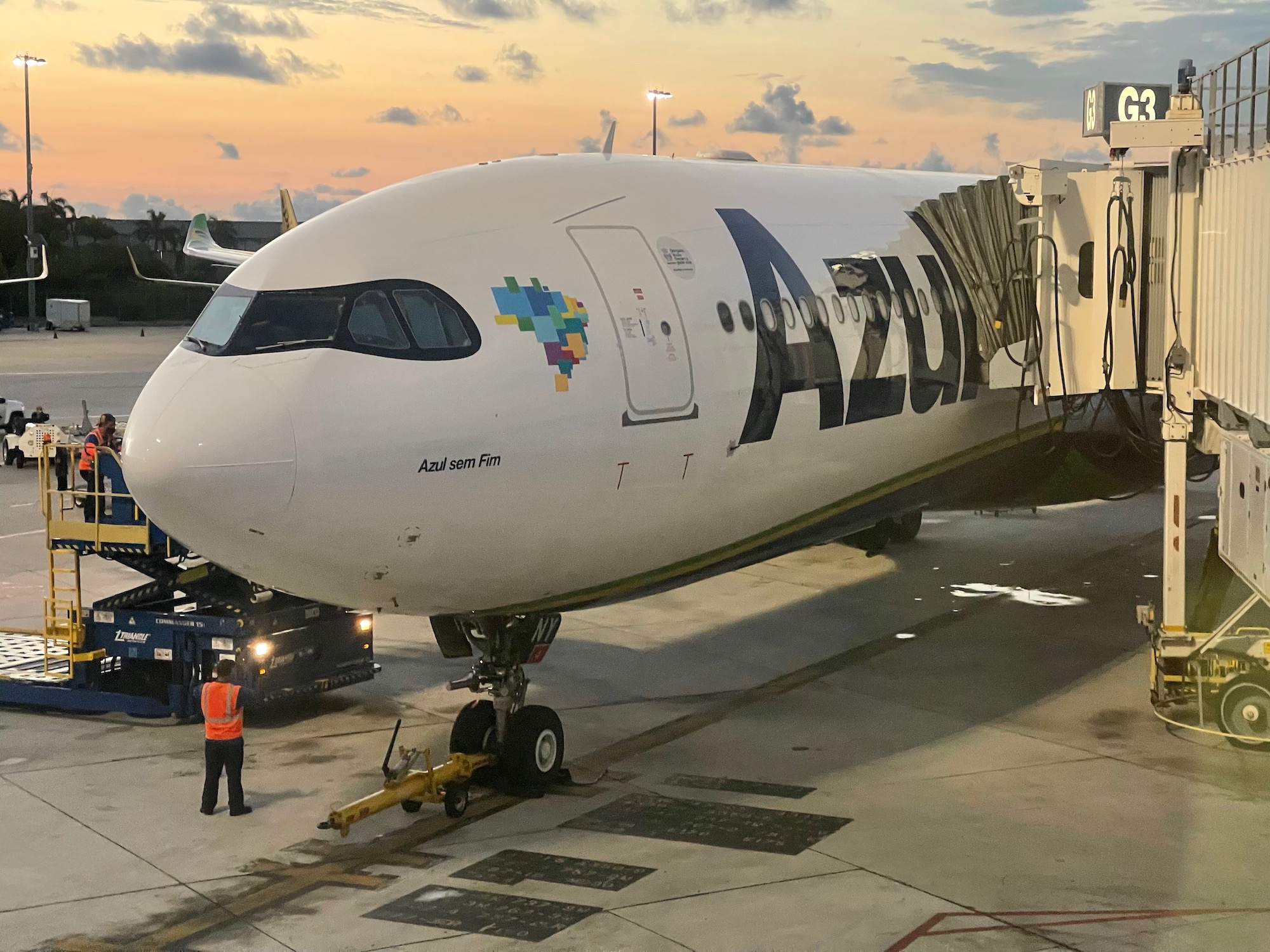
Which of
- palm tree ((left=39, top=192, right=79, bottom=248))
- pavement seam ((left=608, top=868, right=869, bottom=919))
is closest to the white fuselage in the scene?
pavement seam ((left=608, top=868, right=869, bottom=919))

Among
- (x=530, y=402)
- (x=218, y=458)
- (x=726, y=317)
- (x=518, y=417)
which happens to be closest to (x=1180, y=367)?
(x=726, y=317)

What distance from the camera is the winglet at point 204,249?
43062mm

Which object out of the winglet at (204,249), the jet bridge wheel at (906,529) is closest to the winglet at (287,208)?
the winglet at (204,249)

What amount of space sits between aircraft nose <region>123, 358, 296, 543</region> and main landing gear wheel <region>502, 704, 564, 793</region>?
359 centimetres

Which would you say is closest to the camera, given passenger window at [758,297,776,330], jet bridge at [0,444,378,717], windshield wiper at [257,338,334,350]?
windshield wiper at [257,338,334,350]

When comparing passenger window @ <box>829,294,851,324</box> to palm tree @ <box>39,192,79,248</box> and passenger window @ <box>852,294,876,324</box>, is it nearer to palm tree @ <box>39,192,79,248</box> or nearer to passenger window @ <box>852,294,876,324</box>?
passenger window @ <box>852,294,876,324</box>

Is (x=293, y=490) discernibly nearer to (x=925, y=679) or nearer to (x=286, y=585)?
(x=286, y=585)

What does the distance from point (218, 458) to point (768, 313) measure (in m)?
5.25

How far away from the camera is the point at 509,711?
12961 mm

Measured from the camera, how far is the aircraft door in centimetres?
1166

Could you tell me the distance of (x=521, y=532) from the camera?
11125mm

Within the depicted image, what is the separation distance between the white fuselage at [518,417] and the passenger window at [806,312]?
0.14 feet

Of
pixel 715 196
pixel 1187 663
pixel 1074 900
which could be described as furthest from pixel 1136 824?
pixel 715 196

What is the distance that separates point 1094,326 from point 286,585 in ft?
29.1
